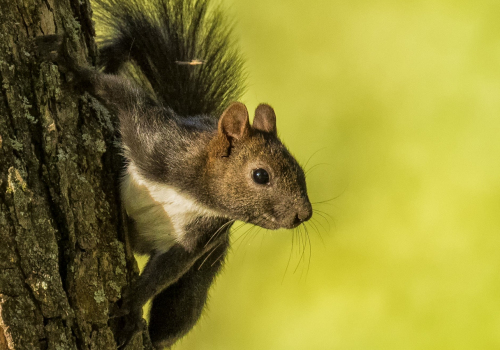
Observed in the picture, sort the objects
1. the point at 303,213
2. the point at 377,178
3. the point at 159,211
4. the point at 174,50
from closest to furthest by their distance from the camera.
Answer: the point at 303,213, the point at 159,211, the point at 174,50, the point at 377,178

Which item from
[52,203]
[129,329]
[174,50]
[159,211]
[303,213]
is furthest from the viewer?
[174,50]

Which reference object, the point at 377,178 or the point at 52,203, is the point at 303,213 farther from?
the point at 377,178

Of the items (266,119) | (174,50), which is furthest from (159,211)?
(174,50)

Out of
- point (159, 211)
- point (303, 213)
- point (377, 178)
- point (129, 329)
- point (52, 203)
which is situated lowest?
point (377, 178)

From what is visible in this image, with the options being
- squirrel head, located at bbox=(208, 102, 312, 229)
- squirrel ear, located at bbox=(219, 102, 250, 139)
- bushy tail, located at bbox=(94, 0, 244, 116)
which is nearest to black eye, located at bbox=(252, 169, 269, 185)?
squirrel head, located at bbox=(208, 102, 312, 229)

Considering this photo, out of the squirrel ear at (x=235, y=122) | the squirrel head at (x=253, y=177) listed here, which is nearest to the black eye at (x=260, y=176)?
the squirrel head at (x=253, y=177)

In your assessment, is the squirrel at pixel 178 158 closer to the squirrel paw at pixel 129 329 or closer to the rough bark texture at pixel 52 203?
the squirrel paw at pixel 129 329
